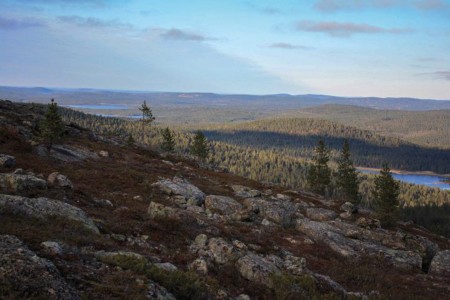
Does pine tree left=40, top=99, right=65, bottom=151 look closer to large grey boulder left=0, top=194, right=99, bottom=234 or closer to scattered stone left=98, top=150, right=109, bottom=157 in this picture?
scattered stone left=98, top=150, right=109, bottom=157

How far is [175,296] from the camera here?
1249 centimetres

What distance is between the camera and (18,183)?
22.0 m

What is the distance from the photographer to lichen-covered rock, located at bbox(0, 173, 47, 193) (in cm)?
2130

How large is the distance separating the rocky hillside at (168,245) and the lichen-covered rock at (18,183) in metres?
0.08

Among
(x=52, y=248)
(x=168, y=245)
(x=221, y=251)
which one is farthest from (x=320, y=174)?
(x=52, y=248)

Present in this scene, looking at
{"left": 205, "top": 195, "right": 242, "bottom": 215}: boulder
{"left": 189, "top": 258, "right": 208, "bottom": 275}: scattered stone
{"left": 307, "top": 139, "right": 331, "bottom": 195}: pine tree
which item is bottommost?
{"left": 307, "top": 139, "right": 331, "bottom": 195}: pine tree

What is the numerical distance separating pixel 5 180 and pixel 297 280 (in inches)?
767

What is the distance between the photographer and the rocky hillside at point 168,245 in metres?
11.8

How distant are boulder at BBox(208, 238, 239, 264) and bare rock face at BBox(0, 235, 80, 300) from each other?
33.5 feet

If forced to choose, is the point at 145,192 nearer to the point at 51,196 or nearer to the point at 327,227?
the point at 51,196

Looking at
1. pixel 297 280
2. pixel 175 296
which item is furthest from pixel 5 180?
pixel 297 280

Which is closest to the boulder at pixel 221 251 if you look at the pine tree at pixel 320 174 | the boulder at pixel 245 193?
the boulder at pixel 245 193

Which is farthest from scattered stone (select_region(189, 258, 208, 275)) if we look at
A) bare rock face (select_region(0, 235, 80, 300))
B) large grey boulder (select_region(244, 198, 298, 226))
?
large grey boulder (select_region(244, 198, 298, 226))

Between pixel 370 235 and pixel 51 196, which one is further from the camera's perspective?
pixel 370 235
